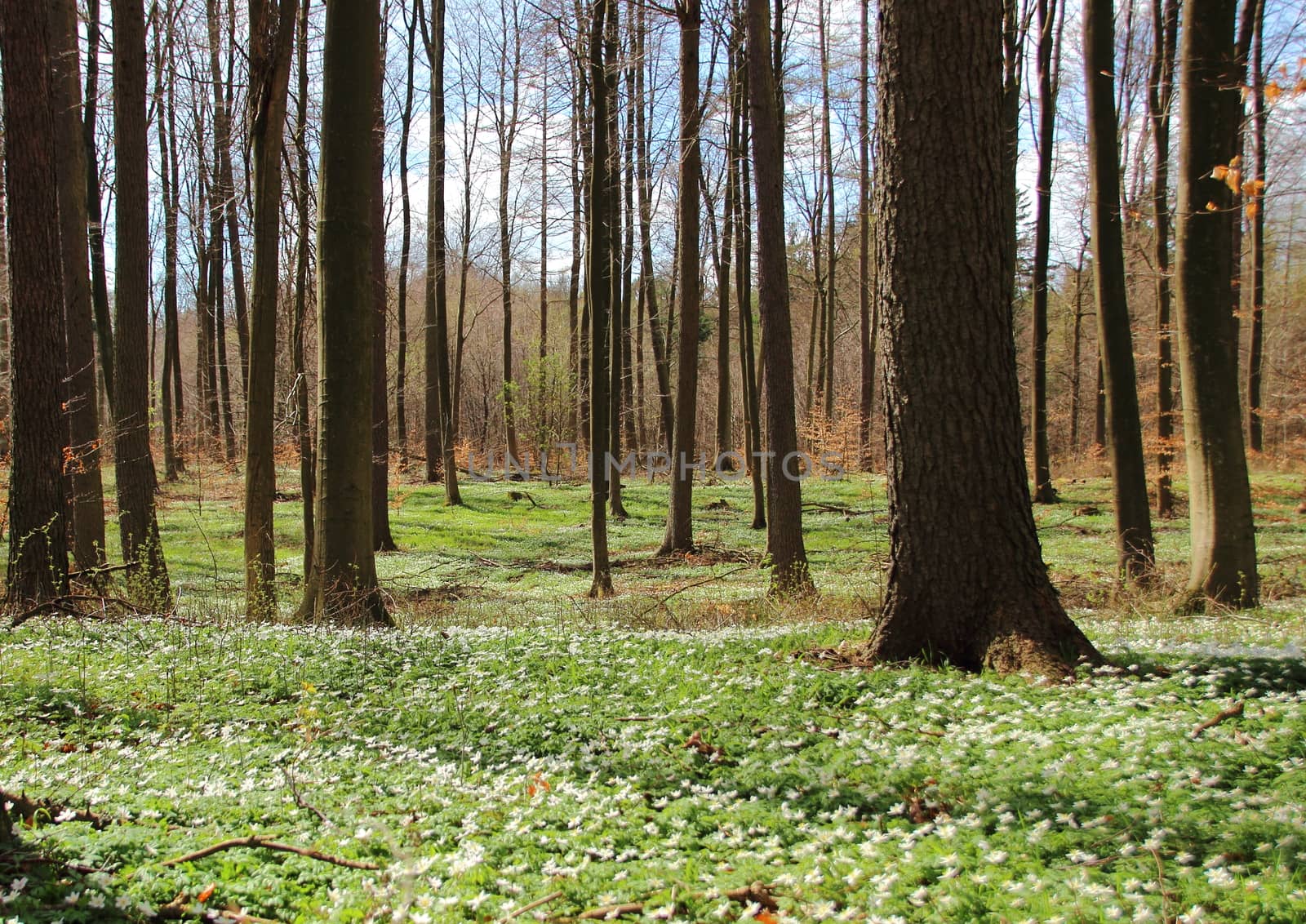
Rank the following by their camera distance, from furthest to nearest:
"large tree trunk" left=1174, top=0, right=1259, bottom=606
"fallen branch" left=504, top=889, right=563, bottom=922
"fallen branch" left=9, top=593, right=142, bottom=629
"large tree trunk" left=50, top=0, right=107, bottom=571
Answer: "large tree trunk" left=50, top=0, right=107, bottom=571 → "fallen branch" left=9, top=593, right=142, bottom=629 → "large tree trunk" left=1174, top=0, right=1259, bottom=606 → "fallen branch" left=504, top=889, right=563, bottom=922

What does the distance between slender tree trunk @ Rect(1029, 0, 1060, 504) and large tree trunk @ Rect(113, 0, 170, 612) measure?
1550cm

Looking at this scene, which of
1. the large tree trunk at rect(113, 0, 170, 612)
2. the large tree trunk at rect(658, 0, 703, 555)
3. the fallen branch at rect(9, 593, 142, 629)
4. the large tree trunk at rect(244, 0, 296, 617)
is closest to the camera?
the fallen branch at rect(9, 593, 142, 629)

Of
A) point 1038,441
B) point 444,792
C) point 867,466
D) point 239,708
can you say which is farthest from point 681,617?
point 867,466

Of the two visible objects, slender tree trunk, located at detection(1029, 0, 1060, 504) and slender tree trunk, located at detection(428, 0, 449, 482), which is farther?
slender tree trunk, located at detection(428, 0, 449, 482)

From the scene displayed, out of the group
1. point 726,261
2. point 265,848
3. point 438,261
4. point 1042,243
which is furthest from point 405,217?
point 265,848

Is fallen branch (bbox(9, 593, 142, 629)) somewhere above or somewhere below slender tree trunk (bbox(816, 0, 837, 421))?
below

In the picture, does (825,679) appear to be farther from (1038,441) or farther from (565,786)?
(1038,441)

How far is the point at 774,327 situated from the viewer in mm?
10703

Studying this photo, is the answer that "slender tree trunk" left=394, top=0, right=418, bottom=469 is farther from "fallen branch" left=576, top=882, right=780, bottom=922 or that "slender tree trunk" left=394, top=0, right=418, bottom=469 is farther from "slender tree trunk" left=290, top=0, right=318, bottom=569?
"fallen branch" left=576, top=882, right=780, bottom=922

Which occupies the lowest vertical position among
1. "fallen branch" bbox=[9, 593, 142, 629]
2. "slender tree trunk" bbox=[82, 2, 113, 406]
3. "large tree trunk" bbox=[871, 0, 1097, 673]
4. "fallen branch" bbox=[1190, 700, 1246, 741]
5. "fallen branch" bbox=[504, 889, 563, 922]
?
"fallen branch" bbox=[9, 593, 142, 629]

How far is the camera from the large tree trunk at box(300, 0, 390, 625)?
7160 mm

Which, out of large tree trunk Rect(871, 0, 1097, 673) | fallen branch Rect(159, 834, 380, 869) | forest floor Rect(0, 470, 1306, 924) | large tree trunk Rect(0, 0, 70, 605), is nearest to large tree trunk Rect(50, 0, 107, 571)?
large tree trunk Rect(0, 0, 70, 605)

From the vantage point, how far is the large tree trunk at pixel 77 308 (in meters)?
10.7

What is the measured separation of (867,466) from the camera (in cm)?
2914
